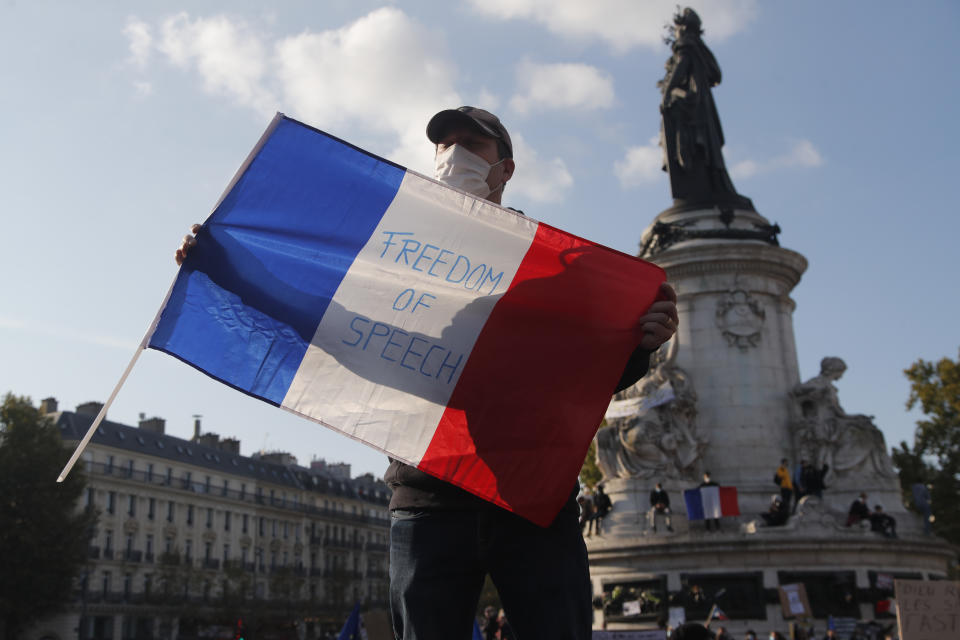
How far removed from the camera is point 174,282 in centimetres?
474

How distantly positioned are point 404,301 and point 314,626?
71.7 m

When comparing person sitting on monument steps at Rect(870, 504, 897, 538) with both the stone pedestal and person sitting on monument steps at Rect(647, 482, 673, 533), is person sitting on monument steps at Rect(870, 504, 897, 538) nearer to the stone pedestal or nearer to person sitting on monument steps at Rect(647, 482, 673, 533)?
the stone pedestal

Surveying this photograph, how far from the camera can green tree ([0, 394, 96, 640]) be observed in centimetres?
3809

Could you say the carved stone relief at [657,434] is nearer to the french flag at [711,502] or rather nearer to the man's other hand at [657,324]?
the french flag at [711,502]

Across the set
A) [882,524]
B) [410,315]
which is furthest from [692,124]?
[410,315]

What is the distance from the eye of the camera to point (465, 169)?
4.43 m

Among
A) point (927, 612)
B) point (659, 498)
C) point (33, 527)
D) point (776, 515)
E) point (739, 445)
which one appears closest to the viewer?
point (927, 612)

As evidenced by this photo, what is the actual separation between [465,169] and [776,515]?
17.9 meters

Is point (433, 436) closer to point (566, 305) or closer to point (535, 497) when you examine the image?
point (535, 497)

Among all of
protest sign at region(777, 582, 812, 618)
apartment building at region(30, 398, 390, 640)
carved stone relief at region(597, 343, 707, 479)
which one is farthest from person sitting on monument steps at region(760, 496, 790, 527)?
apartment building at region(30, 398, 390, 640)

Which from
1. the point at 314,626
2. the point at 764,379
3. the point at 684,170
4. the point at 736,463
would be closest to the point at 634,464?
the point at 736,463

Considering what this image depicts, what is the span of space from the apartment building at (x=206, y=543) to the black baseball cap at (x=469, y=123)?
169 feet

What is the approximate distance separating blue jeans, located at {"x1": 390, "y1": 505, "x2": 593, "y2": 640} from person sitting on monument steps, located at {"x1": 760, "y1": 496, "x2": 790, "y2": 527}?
18.1 meters

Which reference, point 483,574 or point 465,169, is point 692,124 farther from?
point 483,574
